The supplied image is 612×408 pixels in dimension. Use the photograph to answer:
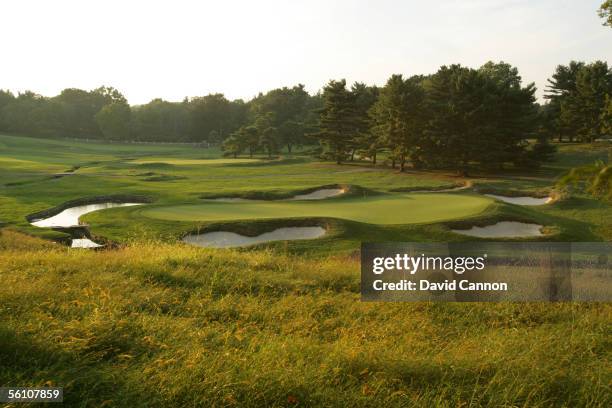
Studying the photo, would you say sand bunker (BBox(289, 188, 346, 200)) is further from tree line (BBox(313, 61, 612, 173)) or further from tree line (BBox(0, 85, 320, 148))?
tree line (BBox(0, 85, 320, 148))

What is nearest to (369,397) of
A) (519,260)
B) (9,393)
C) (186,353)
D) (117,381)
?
(186,353)

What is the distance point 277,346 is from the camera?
5.69 metres

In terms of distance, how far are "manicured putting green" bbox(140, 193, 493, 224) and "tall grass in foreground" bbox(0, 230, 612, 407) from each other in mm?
15101

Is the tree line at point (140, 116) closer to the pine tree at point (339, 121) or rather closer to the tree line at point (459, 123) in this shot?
the pine tree at point (339, 121)

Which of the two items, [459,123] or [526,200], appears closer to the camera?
[526,200]

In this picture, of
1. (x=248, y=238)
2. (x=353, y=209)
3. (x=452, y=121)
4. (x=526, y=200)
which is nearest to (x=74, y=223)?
(x=248, y=238)

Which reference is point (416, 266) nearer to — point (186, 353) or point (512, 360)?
point (512, 360)

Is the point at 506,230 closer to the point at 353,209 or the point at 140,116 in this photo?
the point at 353,209

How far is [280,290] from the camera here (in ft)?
29.5

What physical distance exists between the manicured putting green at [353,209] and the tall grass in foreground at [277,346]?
1510 centimetres

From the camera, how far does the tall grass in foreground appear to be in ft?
15.5

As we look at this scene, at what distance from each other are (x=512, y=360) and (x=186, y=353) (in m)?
3.74

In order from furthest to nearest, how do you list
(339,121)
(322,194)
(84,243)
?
(339,121), (322,194), (84,243)

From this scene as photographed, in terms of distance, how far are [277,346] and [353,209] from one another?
70.9 ft
